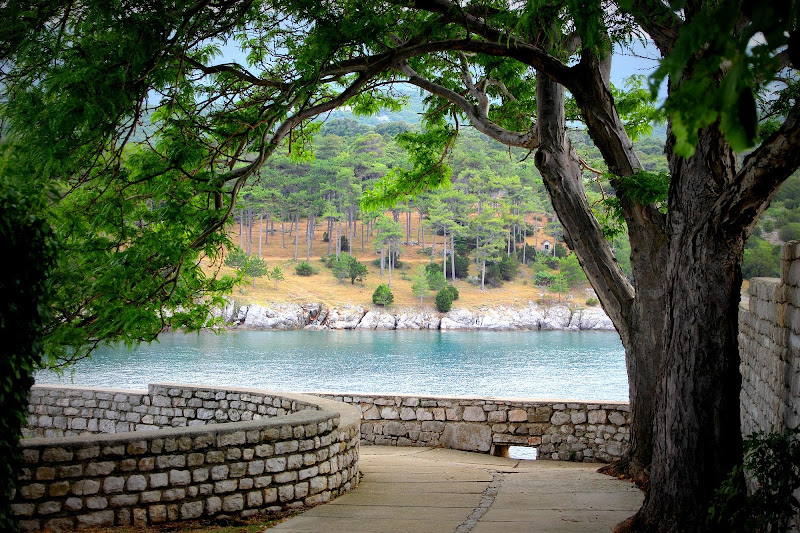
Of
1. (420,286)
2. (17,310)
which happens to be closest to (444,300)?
(420,286)

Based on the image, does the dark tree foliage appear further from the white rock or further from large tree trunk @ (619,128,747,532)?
the white rock

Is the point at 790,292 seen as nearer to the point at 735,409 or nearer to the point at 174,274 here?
the point at 735,409

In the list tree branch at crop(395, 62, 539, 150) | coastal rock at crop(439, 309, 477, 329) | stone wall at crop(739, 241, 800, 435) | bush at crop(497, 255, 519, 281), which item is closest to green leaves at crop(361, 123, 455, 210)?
tree branch at crop(395, 62, 539, 150)

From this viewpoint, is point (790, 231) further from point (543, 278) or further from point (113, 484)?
point (113, 484)

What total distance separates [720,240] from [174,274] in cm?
472

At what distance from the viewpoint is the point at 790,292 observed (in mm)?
4660

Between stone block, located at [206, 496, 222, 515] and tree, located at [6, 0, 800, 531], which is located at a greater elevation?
tree, located at [6, 0, 800, 531]

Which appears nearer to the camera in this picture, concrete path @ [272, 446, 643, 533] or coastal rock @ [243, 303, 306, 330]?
concrete path @ [272, 446, 643, 533]

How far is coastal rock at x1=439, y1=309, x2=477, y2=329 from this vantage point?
53.4m

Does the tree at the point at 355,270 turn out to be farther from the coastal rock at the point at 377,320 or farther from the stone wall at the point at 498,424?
the stone wall at the point at 498,424

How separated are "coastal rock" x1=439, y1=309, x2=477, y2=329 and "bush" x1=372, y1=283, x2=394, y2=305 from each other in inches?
176

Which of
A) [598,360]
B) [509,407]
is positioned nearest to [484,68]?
[509,407]

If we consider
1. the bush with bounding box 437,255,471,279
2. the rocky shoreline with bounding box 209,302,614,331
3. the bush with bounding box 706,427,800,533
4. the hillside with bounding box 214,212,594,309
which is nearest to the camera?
the bush with bounding box 706,427,800,533

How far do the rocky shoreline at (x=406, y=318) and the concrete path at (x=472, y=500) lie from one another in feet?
137
